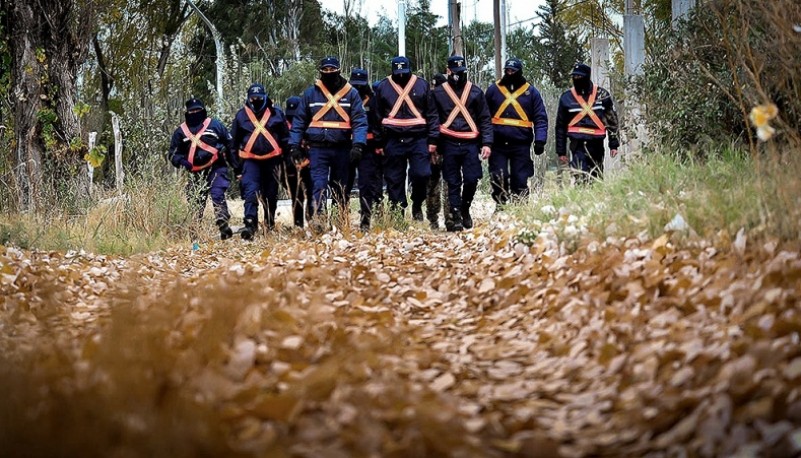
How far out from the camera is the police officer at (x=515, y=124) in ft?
44.7

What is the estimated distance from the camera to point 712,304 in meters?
5.07

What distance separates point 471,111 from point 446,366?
8750 mm

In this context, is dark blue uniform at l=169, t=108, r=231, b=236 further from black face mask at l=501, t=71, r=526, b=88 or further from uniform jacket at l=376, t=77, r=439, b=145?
black face mask at l=501, t=71, r=526, b=88

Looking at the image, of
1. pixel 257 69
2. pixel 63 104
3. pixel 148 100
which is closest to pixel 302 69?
pixel 257 69

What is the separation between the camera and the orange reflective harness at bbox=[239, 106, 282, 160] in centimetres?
1416

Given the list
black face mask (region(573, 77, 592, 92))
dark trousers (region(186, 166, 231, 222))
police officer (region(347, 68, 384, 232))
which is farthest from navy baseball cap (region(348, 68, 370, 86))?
black face mask (region(573, 77, 592, 92))

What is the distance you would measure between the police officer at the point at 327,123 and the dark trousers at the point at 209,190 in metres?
1.85

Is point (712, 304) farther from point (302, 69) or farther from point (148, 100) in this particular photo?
point (302, 69)

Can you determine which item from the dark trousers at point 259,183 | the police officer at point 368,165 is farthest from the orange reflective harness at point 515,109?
Answer: the dark trousers at point 259,183

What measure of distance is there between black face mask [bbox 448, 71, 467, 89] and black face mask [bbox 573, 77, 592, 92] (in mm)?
1595

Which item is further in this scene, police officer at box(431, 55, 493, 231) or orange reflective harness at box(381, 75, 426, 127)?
police officer at box(431, 55, 493, 231)

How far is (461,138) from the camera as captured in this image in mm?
13281

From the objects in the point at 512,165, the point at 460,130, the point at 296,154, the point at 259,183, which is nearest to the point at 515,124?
the point at 512,165

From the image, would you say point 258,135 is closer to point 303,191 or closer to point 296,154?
point 296,154
